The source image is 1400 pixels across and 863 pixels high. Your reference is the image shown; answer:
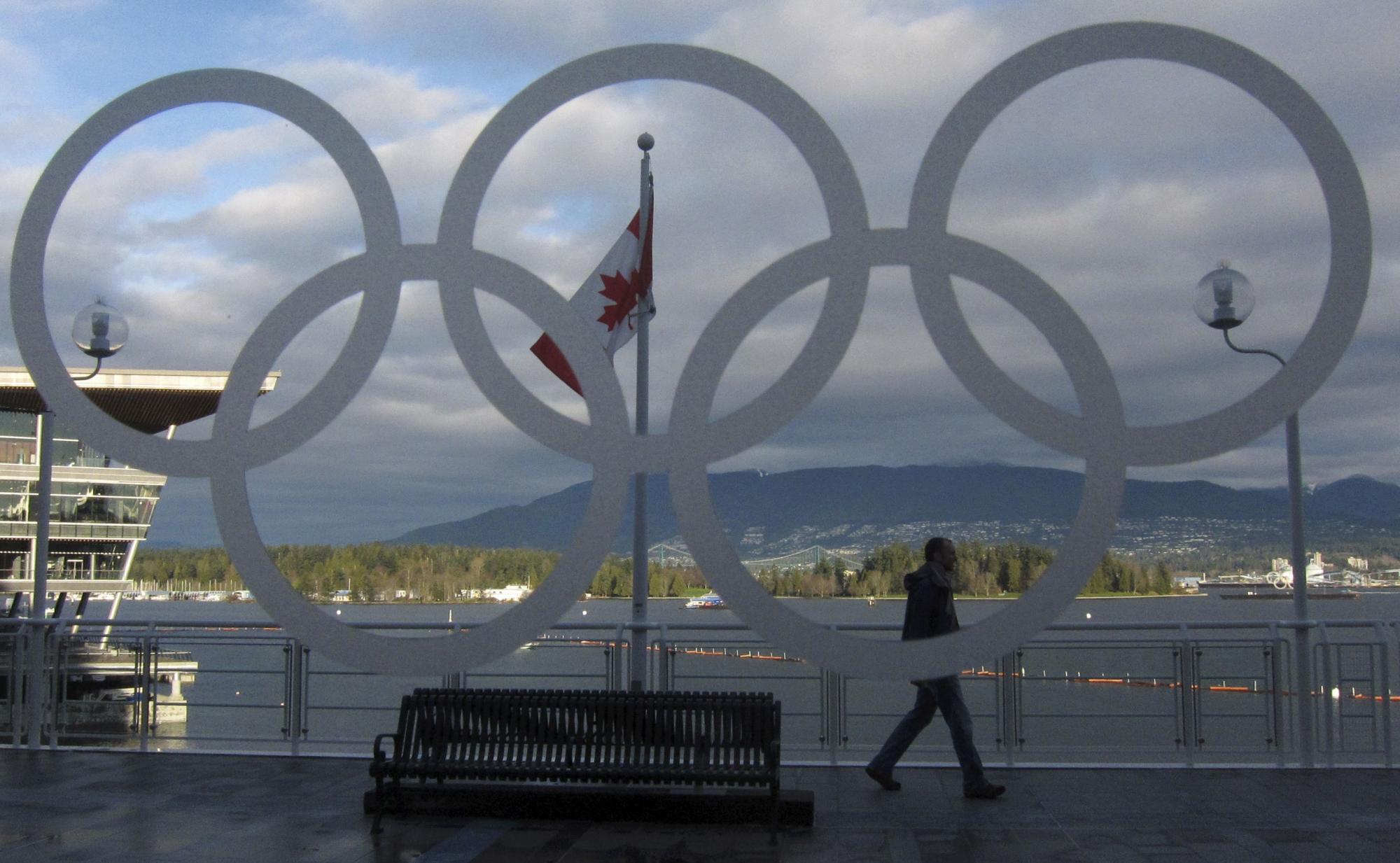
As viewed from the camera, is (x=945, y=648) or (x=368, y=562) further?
(x=368, y=562)

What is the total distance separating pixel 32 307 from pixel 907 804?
262 inches

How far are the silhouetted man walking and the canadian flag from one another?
9.59 ft

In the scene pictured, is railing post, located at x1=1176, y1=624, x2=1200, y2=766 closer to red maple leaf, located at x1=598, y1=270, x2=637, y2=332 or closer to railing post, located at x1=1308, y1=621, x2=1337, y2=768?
railing post, located at x1=1308, y1=621, x2=1337, y2=768

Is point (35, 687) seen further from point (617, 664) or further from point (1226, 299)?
point (1226, 299)

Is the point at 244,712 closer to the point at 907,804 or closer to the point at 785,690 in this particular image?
the point at 785,690

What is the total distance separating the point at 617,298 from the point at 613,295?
4cm

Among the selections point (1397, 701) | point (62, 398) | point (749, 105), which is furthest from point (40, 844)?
point (1397, 701)

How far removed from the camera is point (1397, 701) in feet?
29.8

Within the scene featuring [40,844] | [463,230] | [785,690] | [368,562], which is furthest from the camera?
[368,562]

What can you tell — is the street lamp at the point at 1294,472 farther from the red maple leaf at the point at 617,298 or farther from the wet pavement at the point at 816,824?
the red maple leaf at the point at 617,298

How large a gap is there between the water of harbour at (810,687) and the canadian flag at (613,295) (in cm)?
209

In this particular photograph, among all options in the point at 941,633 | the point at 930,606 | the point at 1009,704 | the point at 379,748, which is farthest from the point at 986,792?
the point at 379,748

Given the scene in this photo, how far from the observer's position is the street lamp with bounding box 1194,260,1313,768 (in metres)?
8.43

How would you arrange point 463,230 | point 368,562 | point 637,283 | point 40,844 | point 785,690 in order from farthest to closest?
point 368,562 → point 785,690 → point 637,283 → point 463,230 → point 40,844
